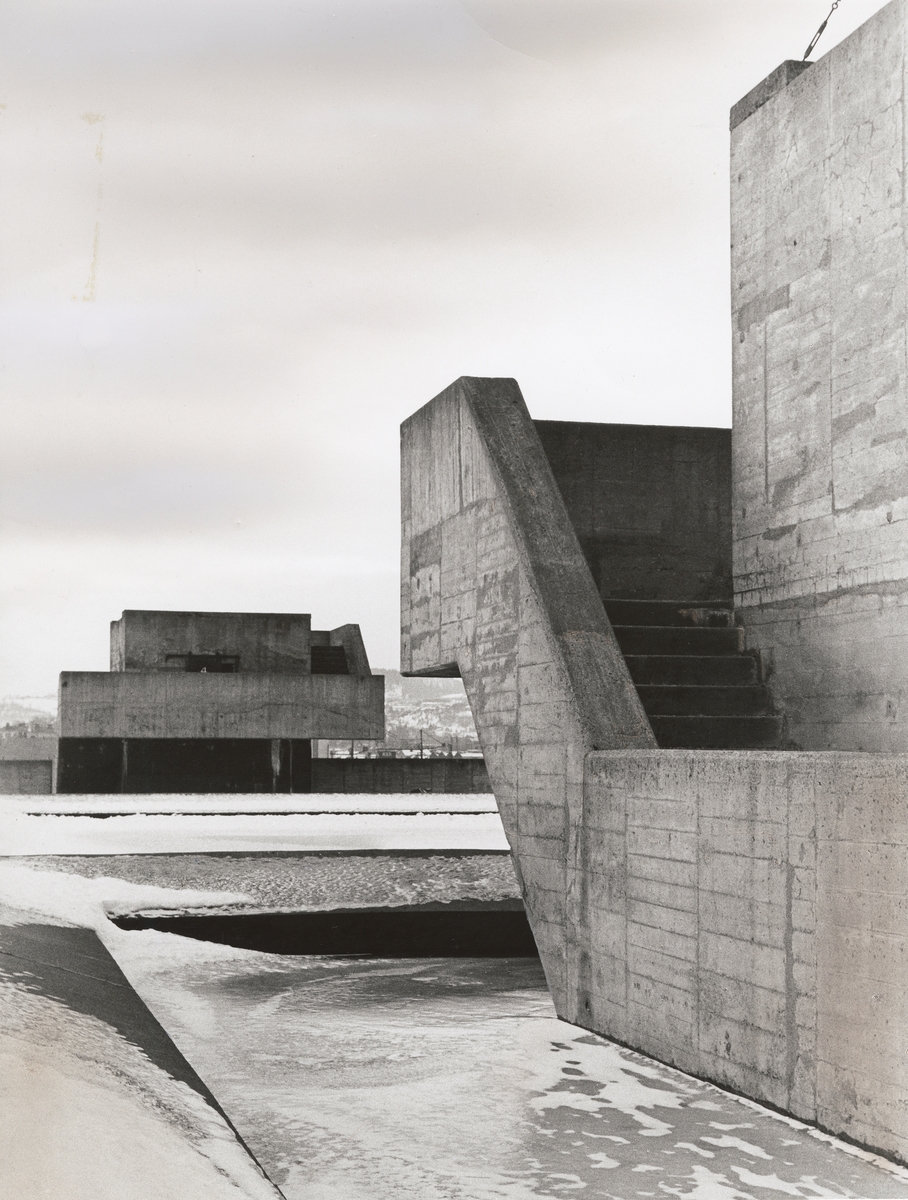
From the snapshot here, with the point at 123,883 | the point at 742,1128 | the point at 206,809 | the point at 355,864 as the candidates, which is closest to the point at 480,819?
the point at 206,809

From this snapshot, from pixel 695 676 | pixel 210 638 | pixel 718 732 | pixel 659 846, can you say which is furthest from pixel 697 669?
pixel 210 638

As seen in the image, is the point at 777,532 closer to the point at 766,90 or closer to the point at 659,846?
the point at 766,90

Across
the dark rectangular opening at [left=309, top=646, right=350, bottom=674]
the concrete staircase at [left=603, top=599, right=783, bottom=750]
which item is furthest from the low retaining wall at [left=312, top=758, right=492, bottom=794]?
the concrete staircase at [left=603, top=599, right=783, bottom=750]

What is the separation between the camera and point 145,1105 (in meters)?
5.34

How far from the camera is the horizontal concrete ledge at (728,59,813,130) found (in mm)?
9125

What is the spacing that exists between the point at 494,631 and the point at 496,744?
73cm

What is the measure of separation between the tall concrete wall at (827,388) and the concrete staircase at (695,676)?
17cm

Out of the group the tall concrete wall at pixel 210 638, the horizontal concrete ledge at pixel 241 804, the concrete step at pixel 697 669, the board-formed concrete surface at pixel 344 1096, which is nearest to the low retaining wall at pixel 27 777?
the horizontal concrete ledge at pixel 241 804

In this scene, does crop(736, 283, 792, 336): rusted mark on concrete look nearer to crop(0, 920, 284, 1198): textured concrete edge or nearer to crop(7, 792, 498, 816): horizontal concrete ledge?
crop(0, 920, 284, 1198): textured concrete edge

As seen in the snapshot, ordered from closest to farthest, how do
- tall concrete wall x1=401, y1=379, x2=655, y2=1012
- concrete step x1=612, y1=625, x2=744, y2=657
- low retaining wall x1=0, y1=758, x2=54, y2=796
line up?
tall concrete wall x1=401, y1=379, x2=655, y2=1012 < concrete step x1=612, y1=625, x2=744, y2=657 < low retaining wall x1=0, y1=758, x2=54, y2=796

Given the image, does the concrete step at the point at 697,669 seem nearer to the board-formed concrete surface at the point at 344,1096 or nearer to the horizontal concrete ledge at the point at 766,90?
the board-formed concrete surface at the point at 344,1096

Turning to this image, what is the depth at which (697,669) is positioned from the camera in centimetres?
938

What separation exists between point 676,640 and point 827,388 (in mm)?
2015

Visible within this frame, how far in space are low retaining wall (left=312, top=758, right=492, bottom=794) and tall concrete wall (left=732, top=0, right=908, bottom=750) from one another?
21343mm
